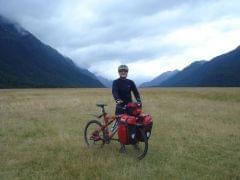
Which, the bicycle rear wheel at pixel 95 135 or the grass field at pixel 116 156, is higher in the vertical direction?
the bicycle rear wheel at pixel 95 135

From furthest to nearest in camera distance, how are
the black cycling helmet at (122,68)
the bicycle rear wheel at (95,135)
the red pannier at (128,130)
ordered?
1. the bicycle rear wheel at (95,135)
2. the black cycling helmet at (122,68)
3. the red pannier at (128,130)

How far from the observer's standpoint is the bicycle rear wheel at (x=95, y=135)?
1248 centimetres

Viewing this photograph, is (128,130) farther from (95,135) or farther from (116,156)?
(95,135)

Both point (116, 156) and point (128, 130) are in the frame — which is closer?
point (128, 130)

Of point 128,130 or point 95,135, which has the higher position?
point 128,130

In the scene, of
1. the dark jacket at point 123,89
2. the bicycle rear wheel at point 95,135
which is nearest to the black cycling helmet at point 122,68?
the dark jacket at point 123,89

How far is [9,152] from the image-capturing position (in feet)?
40.3

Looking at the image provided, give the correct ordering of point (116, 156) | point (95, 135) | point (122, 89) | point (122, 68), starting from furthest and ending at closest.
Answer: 1. point (95, 135)
2. point (122, 89)
3. point (122, 68)
4. point (116, 156)

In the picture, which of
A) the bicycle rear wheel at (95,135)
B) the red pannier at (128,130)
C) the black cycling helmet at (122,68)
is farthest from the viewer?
the bicycle rear wheel at (95,135)

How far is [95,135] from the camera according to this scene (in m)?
12.6

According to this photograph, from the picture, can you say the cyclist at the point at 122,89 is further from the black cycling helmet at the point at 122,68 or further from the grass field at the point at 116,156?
the grass field at the point at 116,156

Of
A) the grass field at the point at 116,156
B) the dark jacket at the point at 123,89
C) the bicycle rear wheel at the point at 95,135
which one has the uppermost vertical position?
the dark jacket at the point at 123,89

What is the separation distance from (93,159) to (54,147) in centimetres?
243

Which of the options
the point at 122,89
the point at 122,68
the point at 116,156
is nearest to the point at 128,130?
the point at 116,156
